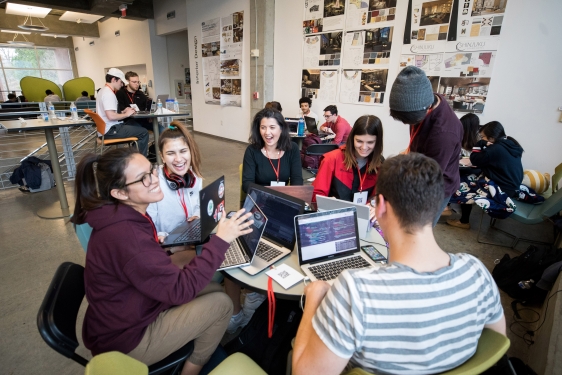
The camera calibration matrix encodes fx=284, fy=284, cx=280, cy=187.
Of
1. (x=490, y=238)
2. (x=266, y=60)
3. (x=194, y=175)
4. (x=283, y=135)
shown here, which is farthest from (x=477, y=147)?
(x=266, y=60)

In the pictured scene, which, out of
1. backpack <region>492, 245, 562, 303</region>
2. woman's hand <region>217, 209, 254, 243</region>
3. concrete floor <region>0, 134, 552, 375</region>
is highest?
woman's hand <region>217, 209, 254, 243</region>

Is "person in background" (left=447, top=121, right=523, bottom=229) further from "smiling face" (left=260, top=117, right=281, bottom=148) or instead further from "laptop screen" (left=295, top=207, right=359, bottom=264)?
"laptop screen" (left=295, top=207, right=359, bottom=264)

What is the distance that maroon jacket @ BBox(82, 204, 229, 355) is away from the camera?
0.99 metres

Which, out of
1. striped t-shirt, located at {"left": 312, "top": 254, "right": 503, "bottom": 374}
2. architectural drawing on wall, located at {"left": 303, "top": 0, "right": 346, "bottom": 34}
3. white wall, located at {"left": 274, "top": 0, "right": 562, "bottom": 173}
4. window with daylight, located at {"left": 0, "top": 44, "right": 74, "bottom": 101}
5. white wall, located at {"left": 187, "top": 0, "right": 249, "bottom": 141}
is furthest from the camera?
window with daylight, located at {"left": 0, "top": 44, "right": 74, "bottom": 101}

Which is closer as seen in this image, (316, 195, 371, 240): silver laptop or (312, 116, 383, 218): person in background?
(316, 195, 371, 240): silver laptop

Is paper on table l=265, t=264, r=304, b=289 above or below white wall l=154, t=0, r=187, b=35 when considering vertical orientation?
below

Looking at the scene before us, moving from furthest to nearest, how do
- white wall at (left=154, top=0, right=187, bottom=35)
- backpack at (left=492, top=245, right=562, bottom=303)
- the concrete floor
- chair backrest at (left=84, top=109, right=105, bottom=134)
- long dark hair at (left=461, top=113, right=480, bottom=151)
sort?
white wall at (left=154, top=0, right=187, bottom=35), chair backrest at (left=84, top=109, right=105, bottom=134), long dark hair at (left=461, top=113, right=480, bottom=151), backpack at (left=492, top=245, right=562, bottom=303), the concrete floor

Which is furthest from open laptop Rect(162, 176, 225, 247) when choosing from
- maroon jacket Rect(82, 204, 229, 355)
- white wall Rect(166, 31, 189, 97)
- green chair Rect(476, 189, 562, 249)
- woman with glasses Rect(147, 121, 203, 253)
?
white wall Rect(166, 31, 189, 97)

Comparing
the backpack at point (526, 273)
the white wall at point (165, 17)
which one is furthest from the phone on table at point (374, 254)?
the white wall at point (165, 17)

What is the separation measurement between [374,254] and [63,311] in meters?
1.26

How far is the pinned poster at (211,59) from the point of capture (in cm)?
711

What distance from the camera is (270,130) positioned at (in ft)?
7.01

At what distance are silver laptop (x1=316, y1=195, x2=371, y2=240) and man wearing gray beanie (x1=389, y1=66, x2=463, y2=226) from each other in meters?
0.39

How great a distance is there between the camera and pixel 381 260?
1295mm
